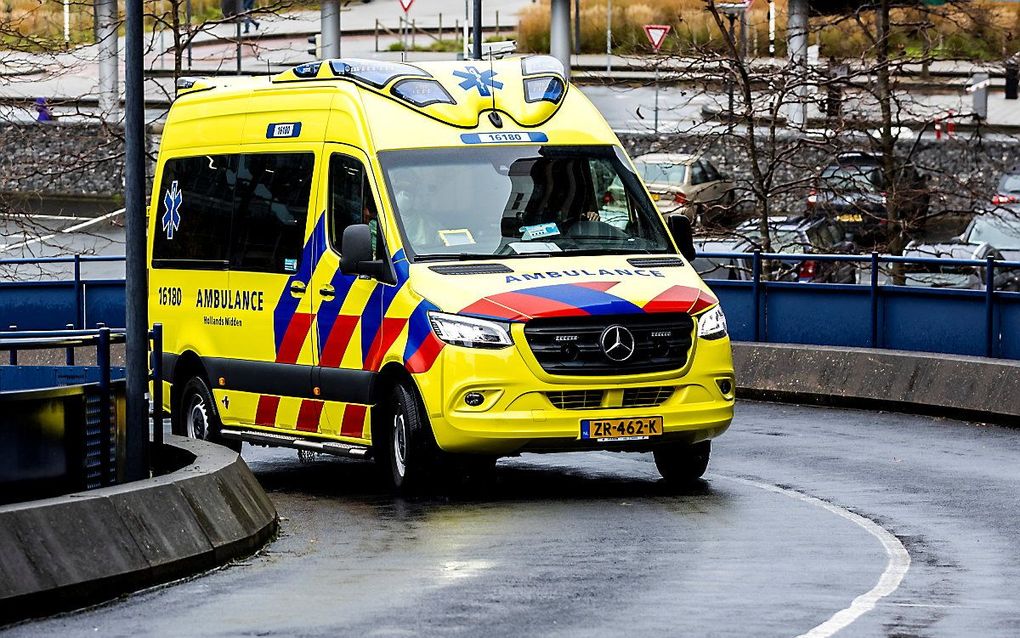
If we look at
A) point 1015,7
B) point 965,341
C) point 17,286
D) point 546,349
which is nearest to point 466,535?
point 546,349

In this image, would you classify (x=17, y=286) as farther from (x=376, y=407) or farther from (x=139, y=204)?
(x=139, y=204)

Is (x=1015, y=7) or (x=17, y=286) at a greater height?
(x=1015, y=7)

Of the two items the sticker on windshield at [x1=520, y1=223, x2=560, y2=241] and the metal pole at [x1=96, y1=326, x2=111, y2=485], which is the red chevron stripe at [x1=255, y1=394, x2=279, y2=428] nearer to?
the sticker on windshield at [x1=520, y1=223, x2=560, y2=241]

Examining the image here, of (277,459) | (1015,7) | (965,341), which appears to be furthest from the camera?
(1015,7)

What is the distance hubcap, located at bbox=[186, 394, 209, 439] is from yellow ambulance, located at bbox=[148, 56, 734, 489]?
0.03m

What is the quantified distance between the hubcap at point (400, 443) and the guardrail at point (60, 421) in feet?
7.00

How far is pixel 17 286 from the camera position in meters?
25.0

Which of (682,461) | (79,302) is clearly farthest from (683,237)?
(79,302)

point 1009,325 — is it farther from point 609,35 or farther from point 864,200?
point 609,35

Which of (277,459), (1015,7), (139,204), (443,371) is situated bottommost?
(277,459)

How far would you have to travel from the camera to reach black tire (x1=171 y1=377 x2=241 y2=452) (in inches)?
622

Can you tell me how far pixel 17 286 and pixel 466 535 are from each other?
47.3ft

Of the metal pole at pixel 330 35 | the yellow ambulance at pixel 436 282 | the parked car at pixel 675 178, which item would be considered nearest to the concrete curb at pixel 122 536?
the yellow ambulance at pixel 436 282

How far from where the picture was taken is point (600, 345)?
13102mm
